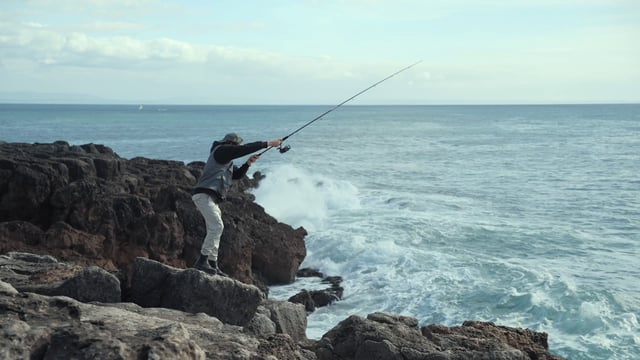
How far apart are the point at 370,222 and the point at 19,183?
12.8 metres

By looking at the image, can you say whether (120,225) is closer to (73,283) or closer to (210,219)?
(210,219)

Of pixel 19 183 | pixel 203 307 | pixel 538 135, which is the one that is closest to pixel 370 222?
pixel 19 183

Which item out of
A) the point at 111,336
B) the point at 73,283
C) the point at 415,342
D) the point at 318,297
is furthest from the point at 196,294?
the point at 318,297

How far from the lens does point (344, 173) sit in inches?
1642

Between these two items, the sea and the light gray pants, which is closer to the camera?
the light gray pants

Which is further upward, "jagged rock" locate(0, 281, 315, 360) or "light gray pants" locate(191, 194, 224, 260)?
"light gray pants" locate(191, 194, 224, 260)

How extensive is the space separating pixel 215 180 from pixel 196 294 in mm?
1384

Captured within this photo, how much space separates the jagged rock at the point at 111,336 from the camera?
4.80 metres

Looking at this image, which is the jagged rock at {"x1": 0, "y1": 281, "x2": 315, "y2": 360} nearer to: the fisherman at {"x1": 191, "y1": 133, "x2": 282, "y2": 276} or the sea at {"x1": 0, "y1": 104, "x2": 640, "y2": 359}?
the fisherman at {"x1": 191, "y1": 133, "x2": 282, "y2": 276}

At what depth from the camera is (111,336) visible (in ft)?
16.4

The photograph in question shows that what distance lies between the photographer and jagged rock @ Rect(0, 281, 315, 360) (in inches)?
189

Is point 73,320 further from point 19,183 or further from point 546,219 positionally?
point 546,219

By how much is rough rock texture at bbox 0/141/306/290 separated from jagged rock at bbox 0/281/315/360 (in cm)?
794

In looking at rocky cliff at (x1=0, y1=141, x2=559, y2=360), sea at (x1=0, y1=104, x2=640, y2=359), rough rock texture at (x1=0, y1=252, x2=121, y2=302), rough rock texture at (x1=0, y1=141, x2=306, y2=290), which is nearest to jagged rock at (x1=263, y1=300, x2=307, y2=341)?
rocky cliff at (x1=0, y1=141, x2=559, y2=360)
